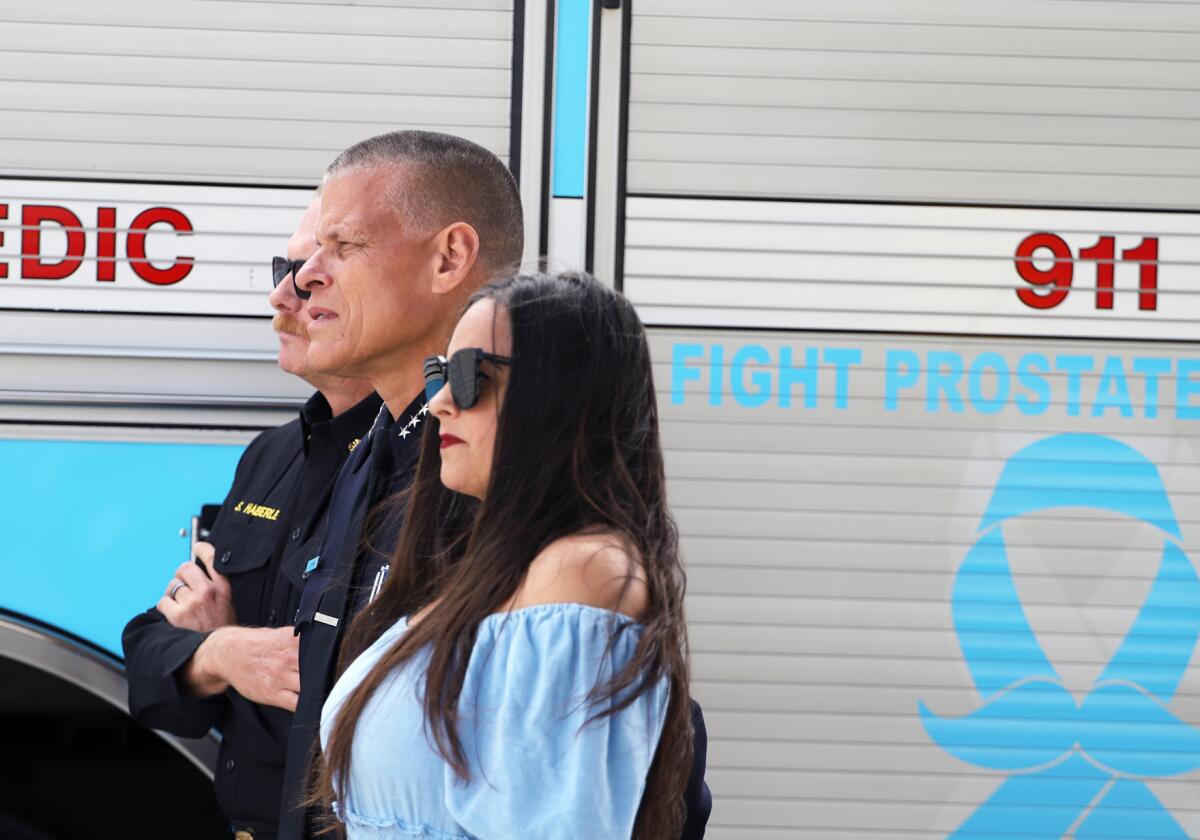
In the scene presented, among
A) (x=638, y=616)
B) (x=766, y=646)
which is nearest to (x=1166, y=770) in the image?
(x=766, y=646)

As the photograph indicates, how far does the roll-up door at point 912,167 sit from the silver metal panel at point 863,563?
0.33 ft

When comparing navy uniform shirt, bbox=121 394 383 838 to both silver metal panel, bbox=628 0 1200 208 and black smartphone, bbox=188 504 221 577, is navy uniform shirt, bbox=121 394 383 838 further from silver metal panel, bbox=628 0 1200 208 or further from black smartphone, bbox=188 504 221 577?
silver metal panel, bbox=628 0 1200 208

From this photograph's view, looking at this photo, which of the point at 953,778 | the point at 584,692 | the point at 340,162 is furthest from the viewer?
the point at 953,778

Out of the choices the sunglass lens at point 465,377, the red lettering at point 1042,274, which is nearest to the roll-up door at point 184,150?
the red lettering at point 1042,274

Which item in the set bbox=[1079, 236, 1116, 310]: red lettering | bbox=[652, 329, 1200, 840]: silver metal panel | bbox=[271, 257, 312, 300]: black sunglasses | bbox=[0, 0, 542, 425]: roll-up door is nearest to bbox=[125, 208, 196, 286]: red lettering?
bbox=[0, 0, 542, 425]: roll-up door

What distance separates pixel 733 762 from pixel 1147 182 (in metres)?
1.36

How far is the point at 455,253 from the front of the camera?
1.88 metres

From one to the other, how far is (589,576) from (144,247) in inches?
57.5

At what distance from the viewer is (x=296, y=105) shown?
2322 millimetres

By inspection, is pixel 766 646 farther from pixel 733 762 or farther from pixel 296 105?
pixel 296 105

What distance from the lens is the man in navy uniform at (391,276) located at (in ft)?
5.83

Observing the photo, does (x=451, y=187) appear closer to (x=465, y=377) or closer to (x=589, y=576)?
(x=465, y=377)

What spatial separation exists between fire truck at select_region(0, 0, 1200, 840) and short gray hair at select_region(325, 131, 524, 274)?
33 cm

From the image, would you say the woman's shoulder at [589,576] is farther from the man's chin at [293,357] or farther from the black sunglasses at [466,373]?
the man's chin at [293,357]
